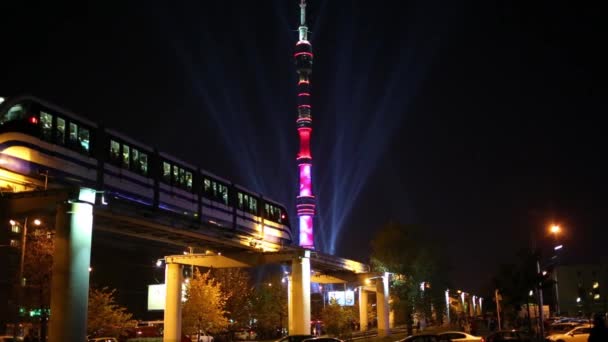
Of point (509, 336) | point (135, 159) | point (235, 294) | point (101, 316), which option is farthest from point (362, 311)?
point (135, 159)

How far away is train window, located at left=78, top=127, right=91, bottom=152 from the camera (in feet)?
103

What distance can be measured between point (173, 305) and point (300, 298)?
12.0m

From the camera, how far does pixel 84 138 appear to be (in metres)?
31.7

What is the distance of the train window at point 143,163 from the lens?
3662 centimetres

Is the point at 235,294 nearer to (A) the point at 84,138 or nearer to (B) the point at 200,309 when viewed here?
(B) the point at 200,309

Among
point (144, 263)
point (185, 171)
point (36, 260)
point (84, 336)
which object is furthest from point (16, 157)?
point (144, 263)

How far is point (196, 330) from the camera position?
2413 inches

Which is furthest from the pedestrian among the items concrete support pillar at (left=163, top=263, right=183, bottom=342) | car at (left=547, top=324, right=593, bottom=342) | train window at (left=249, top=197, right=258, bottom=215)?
concrete support pillar at (left=163, top=263, right=183, bottom=342)

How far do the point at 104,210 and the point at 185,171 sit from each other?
9.18m

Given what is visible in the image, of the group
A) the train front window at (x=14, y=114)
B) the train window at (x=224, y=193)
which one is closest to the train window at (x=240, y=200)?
the train window at (x=224, y=193)

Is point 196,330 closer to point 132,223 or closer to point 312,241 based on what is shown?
point 132,223

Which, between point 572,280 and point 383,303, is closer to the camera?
point 383,303

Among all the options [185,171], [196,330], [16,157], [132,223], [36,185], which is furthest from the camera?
[196,330]

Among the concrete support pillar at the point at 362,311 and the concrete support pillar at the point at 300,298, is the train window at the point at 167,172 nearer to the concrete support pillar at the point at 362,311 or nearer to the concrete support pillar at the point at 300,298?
the concrete support pillar at the point at 300,298
